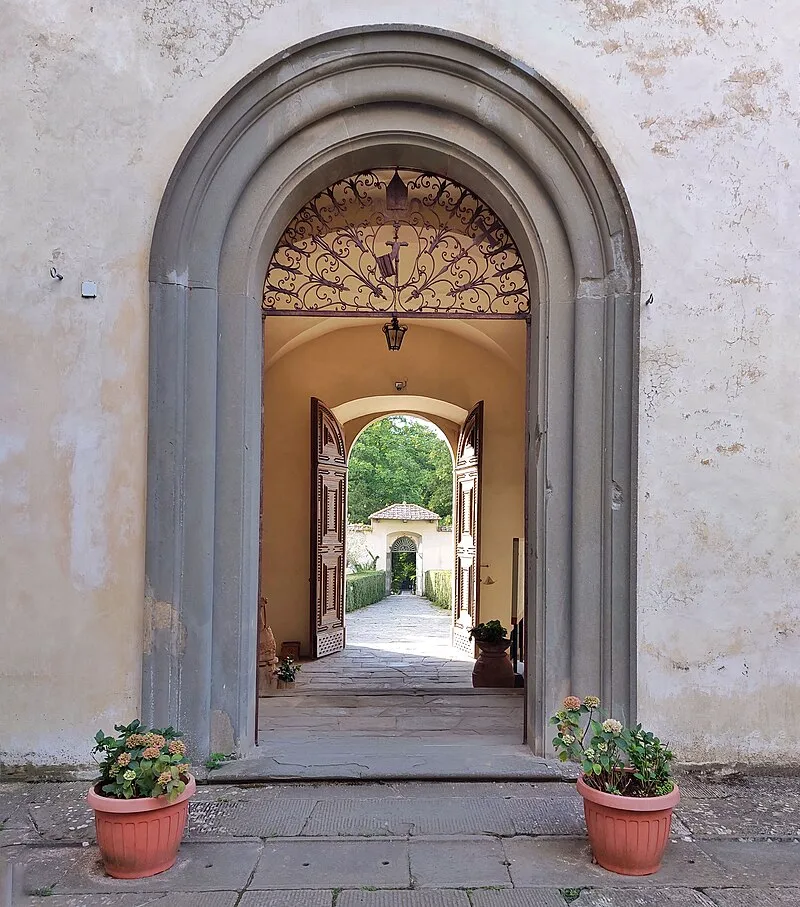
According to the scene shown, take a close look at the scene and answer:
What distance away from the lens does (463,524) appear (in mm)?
10523

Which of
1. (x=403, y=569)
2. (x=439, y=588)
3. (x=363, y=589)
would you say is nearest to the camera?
(x=363, y=589)

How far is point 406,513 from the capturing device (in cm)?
2903

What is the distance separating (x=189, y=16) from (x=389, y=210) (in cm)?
157

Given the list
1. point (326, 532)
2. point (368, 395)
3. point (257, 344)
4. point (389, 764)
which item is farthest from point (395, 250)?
point (326, 532)

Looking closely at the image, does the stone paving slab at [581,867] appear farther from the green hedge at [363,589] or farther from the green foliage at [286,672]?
the green hedge at [363,589]

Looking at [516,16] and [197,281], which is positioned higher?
[516,16]

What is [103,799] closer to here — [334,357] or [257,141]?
[257,141]

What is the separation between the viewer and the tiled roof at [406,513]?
29.0 m

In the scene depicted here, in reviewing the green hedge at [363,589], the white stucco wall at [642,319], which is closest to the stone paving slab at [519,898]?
the white stucco wall at [642,319]

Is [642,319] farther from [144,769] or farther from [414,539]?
[414,539]

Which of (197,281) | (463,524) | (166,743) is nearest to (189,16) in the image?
(197,281)

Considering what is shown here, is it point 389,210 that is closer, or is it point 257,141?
point 257,141

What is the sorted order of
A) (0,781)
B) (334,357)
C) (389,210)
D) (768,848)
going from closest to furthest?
(768,848) < (0,781) < (389,210) < (334,357)

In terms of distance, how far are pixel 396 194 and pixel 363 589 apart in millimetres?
19741
